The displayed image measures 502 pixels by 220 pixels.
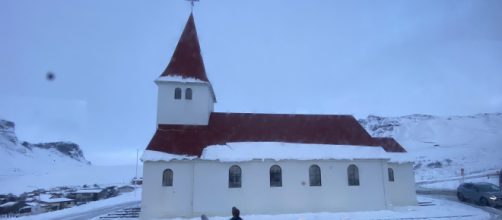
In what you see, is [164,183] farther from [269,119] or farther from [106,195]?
[106,195]

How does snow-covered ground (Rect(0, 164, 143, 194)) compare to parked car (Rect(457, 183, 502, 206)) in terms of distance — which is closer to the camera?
parked car (Rect(457, 183, 502, 206))

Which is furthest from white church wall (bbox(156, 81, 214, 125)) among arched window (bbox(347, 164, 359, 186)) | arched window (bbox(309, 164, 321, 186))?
arched window (bbox(347, 164, 359, 186))

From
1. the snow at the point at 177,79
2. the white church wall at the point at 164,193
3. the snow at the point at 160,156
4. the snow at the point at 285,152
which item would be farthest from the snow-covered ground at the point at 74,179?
the snow at the point at 285,152

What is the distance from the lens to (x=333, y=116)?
29.4 m

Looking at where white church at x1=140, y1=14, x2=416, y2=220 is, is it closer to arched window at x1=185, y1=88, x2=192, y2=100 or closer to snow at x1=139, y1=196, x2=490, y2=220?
arched window at x1=185, y1=88, x2=192, y2=100

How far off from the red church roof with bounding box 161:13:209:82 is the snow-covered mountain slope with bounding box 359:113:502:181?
50.7 metres

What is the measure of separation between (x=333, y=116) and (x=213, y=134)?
10712 mm

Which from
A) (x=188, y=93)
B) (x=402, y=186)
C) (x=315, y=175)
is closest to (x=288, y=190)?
(x=315, y=175)

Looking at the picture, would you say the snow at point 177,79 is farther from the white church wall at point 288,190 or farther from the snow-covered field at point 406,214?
the snow-covered field at point 406,214

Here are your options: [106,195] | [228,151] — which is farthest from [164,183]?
[106,195]

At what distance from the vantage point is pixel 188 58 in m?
28.2

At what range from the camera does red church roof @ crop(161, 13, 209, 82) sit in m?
27.3

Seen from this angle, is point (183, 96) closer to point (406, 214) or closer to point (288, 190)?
point (288, 190)

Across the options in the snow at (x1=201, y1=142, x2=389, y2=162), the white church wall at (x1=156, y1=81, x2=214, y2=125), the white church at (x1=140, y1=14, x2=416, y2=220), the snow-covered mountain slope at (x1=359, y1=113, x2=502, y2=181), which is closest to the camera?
the white church at (x1=140, y1=14, x2=416, y2=220)
